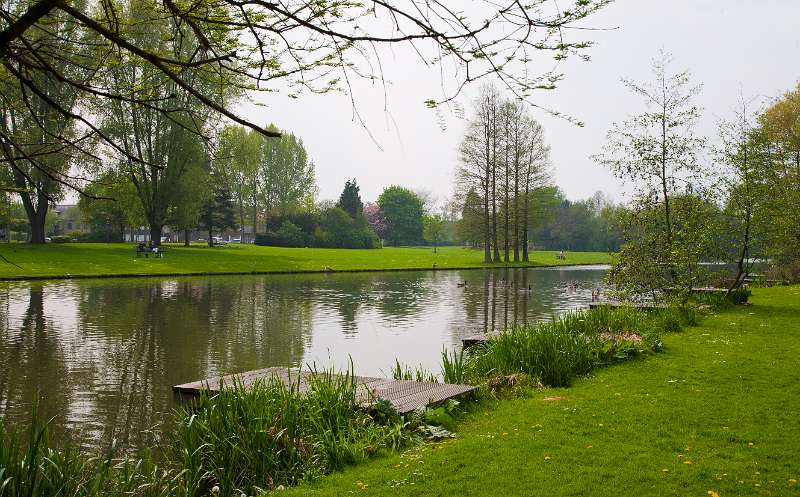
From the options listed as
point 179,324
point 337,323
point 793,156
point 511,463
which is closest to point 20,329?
point 179,324

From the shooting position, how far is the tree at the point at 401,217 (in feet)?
370

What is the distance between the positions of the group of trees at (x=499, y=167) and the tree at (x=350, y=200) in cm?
3078

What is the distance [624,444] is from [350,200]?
276ft

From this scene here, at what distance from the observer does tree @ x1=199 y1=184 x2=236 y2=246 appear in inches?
2650

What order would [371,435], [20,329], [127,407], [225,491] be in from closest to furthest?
[225,491] → [371,435] → [127,407] → [20,329]

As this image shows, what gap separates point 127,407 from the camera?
8.51 metres

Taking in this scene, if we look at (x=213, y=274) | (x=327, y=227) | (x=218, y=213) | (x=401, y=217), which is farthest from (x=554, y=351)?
(x=401, y=217)

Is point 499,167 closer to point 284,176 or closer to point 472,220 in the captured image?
point 472,220

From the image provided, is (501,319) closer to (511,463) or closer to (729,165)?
(729,165)

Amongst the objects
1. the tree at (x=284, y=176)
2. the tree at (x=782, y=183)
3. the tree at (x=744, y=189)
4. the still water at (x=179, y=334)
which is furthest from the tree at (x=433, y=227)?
the tree at (x=744, y=189)

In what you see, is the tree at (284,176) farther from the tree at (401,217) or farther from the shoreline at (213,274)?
the shoreline at (213,274)

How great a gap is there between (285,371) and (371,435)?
10.4ft

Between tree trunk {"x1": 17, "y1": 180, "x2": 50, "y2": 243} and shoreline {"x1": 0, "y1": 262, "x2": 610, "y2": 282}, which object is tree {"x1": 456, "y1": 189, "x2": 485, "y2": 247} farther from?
tree trunk {"x1": 17, "y1": 180, "x2": 50, "y2": 243}

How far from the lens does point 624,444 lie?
19.0 ft
